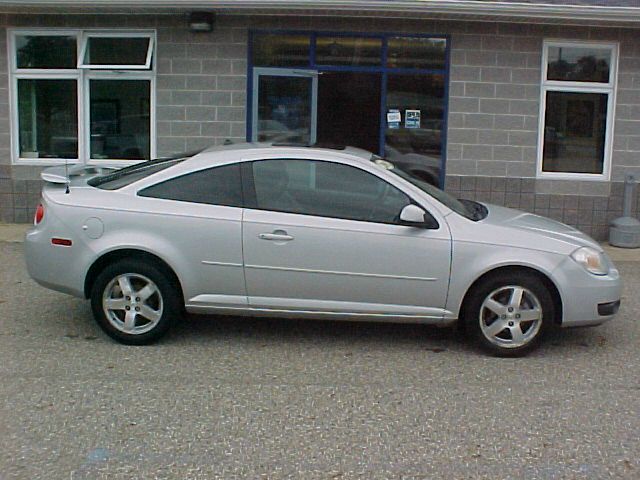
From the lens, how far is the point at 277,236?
4895 millimetres

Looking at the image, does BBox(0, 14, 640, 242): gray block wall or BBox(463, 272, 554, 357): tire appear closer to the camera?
BBox(463, 272, 554, 357): tire

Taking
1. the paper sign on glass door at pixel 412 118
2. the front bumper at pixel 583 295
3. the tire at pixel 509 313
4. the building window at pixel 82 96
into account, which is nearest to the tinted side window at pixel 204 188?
the tire at pixel 509 313

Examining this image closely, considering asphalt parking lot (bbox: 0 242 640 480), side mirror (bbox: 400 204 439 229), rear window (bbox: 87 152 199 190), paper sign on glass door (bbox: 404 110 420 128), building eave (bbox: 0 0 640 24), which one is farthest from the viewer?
paper sign on glass door (bbox: 404 110 420 128)

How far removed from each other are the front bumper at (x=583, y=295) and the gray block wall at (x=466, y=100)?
4686 mm

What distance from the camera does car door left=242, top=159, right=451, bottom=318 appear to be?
487cm

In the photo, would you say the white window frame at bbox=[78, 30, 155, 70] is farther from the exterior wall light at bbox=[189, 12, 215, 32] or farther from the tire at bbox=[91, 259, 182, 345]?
the tire at bbox=[91, 259, 182, 345]

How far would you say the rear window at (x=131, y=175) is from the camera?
5.19 meters

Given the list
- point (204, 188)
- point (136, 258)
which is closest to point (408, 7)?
point (204, 188)

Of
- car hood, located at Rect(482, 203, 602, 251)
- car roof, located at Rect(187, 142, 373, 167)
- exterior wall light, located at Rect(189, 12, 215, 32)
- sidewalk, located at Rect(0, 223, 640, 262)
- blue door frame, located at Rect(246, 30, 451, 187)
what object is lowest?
sidewalk, located at Rect(0, 223, 640, 262)

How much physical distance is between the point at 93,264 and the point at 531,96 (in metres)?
6.80

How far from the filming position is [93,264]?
5.02m

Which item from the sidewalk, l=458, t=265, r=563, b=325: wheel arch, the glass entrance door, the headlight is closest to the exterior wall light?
the glass entrance door

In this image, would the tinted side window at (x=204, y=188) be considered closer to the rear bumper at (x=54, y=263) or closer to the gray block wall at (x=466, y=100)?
the rear bumper at (x=54, y=263)

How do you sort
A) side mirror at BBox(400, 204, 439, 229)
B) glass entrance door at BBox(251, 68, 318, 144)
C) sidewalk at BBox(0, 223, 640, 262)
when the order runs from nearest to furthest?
side mirror at BBox(400, 204, 439, 229) < sidewalk at BBox(0, 223, 640, 262) < glass entrance door at BBox(251, 68, 318, 144)
